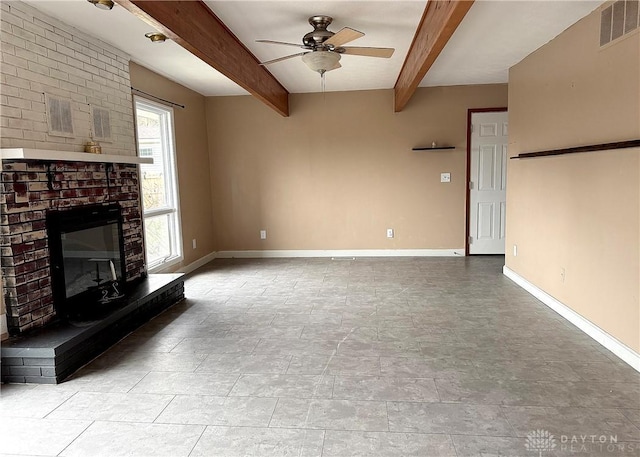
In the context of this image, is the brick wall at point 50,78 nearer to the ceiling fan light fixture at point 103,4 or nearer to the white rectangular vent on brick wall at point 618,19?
the ceiling fan light fixture at point 103,4

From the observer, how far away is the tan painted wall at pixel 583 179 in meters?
2.65

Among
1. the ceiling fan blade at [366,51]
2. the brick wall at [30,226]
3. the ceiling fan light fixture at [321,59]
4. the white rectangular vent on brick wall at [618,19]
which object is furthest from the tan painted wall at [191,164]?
the white rectangular vent on brick wall at [618,19]

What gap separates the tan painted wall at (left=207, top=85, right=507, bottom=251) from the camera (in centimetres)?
593

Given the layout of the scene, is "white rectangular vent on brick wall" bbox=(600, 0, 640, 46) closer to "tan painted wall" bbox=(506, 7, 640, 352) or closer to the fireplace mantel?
"tan painted wall" bbox=(506, 7, 640, 352)

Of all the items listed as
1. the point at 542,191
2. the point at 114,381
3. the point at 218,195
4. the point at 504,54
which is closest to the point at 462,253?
the point at 542,191

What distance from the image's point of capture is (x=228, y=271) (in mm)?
5508

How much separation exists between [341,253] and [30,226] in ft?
13.8

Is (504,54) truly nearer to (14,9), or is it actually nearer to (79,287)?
(14,9)

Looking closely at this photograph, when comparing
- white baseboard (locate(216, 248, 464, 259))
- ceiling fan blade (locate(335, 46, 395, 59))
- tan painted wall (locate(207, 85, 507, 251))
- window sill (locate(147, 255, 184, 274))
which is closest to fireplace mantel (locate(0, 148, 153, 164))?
window sill (locate(147, 255, 184, 274))

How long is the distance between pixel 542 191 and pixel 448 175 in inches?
82.8

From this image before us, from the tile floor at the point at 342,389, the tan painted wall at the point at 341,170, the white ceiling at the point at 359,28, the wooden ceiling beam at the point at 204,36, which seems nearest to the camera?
the tile floor at the point at 342,389

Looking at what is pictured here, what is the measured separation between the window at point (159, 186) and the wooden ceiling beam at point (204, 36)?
4.31 ft

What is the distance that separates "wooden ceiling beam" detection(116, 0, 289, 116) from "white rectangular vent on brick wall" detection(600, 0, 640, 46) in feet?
9.20

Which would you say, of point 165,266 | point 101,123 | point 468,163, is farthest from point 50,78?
point 468,163
